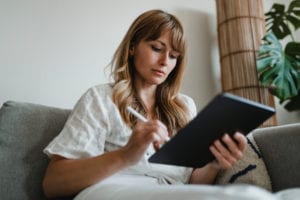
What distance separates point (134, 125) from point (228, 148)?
298mm

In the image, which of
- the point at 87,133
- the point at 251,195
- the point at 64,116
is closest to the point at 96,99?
the point at 87,133

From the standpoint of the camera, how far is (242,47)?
6.16ft

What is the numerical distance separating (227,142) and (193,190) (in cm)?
32

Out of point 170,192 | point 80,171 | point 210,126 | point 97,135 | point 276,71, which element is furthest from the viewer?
point 276,71

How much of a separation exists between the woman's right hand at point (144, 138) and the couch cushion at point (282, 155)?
19.1 inches

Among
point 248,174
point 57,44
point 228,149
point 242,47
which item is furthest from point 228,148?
point 242,47

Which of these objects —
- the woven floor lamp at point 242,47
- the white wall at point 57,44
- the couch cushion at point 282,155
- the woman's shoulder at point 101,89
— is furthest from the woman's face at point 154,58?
the woven floor lamp at point 242,47

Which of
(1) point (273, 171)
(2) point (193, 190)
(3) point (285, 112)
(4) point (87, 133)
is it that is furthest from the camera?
(3) point (285, 112)

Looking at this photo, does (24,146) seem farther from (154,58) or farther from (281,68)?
(281,68)

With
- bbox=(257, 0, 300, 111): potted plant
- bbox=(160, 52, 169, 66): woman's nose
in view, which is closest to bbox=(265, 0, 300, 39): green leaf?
bbox=(257, 0, 300, 111): potted plant

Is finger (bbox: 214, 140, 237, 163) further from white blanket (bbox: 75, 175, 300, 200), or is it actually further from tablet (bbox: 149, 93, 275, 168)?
white blanket (bbox: 75, 175, 300, 200)

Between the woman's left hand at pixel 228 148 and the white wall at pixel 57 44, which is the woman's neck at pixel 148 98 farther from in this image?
the white wall at pixel 57 44

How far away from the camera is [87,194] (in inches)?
31.6

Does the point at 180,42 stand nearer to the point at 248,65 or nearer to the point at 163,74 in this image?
the point at 163,74
